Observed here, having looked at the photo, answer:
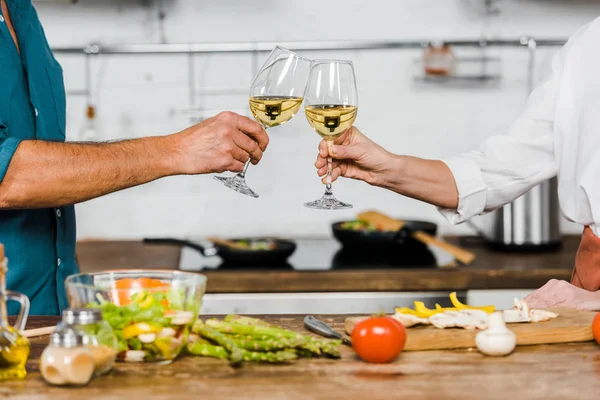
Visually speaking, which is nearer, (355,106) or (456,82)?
(355,106)

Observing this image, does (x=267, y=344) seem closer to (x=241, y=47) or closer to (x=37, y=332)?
(x=37, y=332)

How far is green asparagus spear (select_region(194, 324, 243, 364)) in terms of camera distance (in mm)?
1409

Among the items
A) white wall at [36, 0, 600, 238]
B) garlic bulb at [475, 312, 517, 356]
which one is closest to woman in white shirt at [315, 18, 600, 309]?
garlic bulb at [475, 312, 517, 356]

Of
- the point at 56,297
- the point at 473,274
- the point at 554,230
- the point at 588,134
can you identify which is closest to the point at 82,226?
the point at 56,297

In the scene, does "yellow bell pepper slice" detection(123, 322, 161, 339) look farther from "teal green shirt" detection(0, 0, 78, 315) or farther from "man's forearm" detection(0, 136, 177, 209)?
"teal green shirt" detection(0, 0, 78, 315)

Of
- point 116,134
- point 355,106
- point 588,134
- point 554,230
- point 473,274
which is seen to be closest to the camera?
point 355,106

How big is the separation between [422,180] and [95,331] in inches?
41.5

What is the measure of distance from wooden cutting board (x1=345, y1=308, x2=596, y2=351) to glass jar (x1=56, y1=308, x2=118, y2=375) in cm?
46

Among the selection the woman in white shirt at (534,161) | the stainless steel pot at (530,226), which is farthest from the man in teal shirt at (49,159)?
the stainless steel pot at (530,226)

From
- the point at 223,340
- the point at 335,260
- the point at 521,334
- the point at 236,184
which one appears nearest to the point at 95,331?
the point at 223,340

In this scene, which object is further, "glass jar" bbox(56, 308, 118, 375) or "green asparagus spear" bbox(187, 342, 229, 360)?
"green asparagus spear" bbox(187, 342, 229, 360)

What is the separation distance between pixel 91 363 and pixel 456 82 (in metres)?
2.55

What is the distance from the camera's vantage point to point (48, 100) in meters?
2.19

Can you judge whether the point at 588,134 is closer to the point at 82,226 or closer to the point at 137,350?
the point at 137,350
